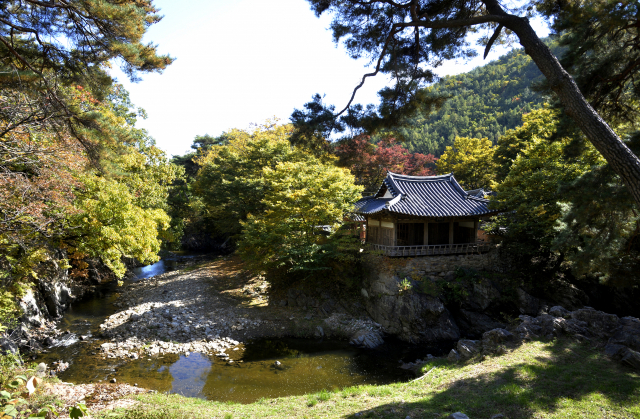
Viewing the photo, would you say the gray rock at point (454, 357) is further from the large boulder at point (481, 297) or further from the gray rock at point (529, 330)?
the large boulder at point (481, 297)

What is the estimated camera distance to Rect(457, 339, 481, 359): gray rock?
356 inches

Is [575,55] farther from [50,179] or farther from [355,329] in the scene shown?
[50,179]

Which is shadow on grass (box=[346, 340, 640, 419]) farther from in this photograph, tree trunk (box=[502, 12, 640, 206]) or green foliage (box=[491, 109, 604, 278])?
green foliage (box=[491, 109, 604, 278])

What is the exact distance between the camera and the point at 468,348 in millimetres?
9234

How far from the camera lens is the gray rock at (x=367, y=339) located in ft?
40.9

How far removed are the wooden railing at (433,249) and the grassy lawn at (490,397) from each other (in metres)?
7.16

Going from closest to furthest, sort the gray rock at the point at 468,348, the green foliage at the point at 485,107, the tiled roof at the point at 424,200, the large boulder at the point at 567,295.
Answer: the gray rock at the point at 468,348, the large boulder at the point at 567,295, the tiled roof at the point at 424,200, the green foliage at the point at 485,107

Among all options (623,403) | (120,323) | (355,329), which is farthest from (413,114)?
(120,323)

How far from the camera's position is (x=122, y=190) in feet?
39.0

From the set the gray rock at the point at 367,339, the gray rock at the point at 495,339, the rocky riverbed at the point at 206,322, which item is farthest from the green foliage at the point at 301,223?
the gray rock at the point at 495,339

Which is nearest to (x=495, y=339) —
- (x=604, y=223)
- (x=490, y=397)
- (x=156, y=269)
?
(x=490, y=397)

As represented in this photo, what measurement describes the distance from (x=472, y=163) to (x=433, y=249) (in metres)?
19.3

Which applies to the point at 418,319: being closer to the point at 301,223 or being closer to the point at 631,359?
the point at 301,223

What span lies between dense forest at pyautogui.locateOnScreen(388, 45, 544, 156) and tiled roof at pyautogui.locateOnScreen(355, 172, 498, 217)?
3037 cm
